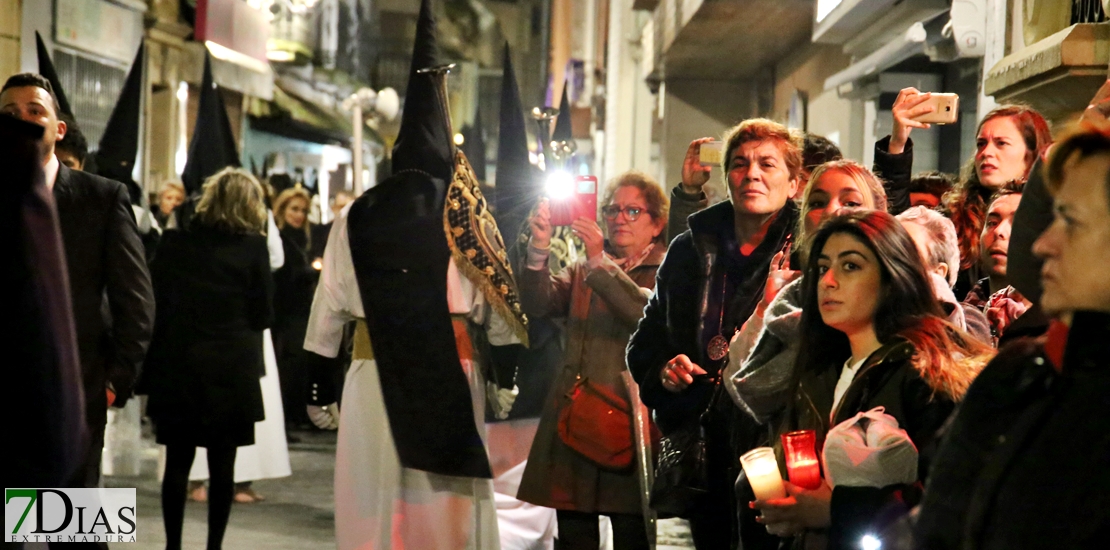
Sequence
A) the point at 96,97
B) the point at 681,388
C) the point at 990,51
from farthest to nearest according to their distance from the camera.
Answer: the point at 96,97, the point at 990,51, the point at 681,388

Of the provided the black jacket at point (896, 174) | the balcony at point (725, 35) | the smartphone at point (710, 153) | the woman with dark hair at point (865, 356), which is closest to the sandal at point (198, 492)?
the smartphone at point (710, 153)

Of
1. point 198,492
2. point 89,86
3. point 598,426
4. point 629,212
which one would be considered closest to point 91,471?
point 598,426

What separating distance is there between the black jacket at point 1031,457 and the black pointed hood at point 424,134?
3.91 metres

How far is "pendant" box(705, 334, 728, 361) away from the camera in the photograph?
15.5ft

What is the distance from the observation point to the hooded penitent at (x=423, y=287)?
5.54 meters

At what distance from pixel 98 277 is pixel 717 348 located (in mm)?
2520

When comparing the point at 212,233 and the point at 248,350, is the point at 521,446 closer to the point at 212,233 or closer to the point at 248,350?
the point at 248,350

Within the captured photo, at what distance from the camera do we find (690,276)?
4840 mm

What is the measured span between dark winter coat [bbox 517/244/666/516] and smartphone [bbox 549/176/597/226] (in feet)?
0.79

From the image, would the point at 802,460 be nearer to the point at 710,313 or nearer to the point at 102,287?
the point at 710,313

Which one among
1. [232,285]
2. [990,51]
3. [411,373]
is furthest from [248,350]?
[990,51]

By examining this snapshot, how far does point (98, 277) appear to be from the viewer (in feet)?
16.5

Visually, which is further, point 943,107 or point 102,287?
point 102,287

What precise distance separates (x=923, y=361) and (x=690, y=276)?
1.86m
